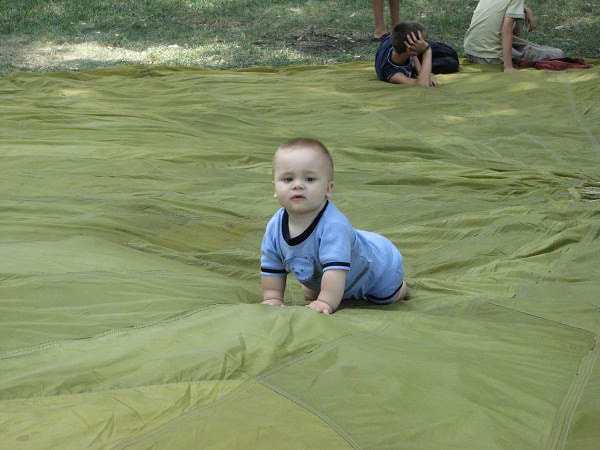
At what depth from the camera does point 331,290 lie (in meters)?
2.54

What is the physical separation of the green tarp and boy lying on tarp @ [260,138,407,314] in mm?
101

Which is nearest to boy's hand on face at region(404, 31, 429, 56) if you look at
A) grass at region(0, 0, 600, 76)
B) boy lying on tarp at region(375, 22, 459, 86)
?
boy lying on tarp at region(375, 22, 459, 86)

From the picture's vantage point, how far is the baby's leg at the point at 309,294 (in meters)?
2.76

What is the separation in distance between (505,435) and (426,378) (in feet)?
0.80

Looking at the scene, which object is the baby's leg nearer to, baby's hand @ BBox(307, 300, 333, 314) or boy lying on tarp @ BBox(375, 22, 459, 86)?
baby's hand @ BBox(307, 300, 333, 314)

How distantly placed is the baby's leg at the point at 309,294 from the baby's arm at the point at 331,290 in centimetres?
20

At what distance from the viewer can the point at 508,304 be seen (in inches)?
107

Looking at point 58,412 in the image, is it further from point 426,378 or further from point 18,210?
point 18,210

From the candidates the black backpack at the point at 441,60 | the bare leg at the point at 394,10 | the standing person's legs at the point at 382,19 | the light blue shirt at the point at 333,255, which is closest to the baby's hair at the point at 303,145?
the light blue shirt at the point at 333,255

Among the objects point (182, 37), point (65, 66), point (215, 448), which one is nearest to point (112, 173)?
point (215, 448)

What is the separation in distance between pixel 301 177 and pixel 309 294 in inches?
17.5

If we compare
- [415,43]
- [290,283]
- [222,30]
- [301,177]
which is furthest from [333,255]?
[222,30]

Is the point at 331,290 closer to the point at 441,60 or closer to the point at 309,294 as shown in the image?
the point at 309,294

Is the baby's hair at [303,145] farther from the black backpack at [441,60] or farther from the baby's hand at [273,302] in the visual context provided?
the black backpack at [441,60]
